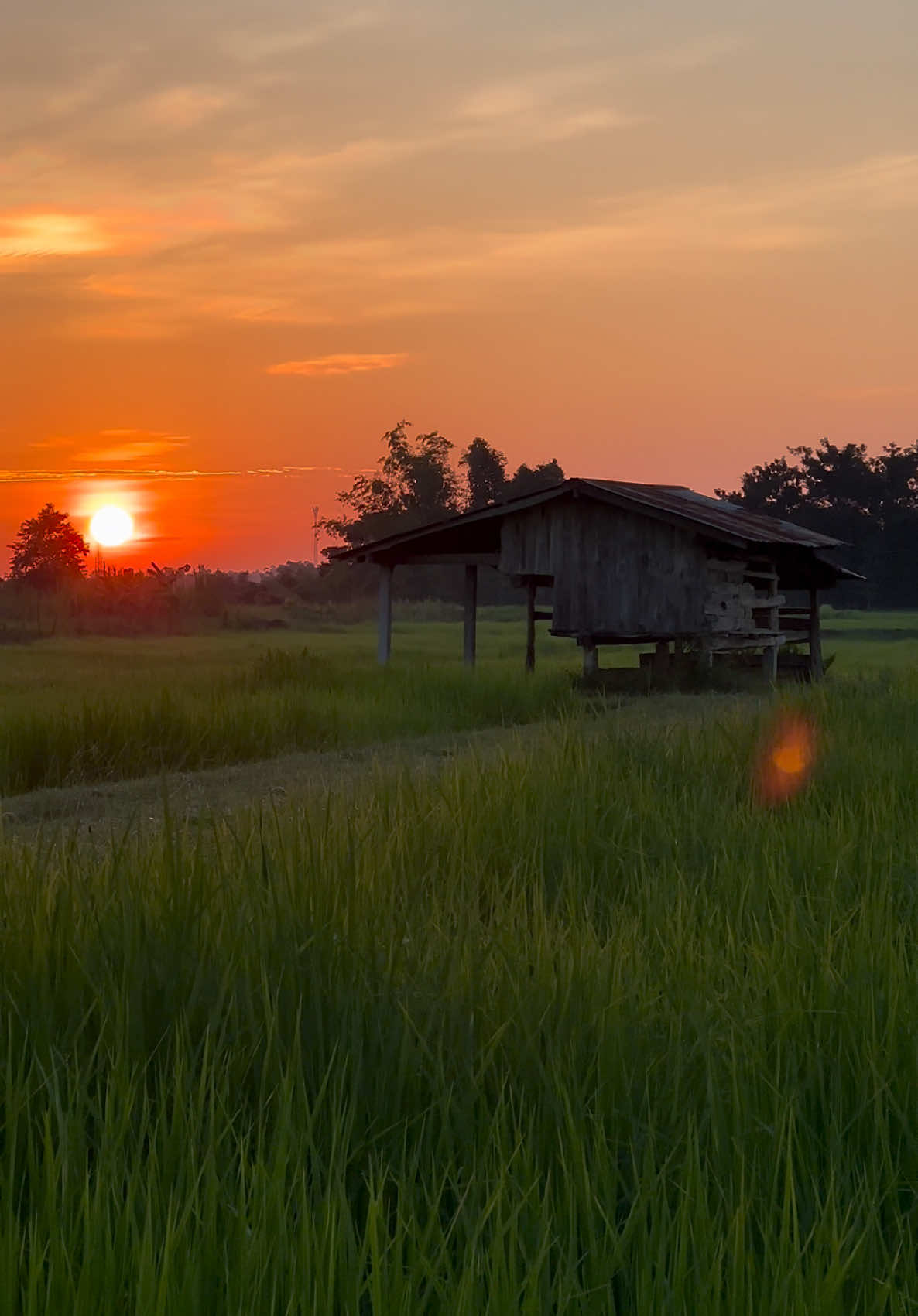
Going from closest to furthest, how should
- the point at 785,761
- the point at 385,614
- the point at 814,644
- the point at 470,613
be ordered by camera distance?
1. the point at 785,761
2. the point at 385,614
3. the point at 470,613
4. the point at 814,644

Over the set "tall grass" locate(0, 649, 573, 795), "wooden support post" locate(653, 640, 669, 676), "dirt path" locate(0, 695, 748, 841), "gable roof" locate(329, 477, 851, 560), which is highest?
"gable roof" locate(329, 477, 851, 560)

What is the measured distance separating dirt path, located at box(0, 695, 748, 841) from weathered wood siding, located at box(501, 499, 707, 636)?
8763 millimetres

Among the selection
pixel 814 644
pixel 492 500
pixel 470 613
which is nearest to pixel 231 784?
pixel 470 613

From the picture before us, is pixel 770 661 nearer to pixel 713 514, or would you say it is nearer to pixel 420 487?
pixel 713 514

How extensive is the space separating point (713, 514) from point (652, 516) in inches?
62.5

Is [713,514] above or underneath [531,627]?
above

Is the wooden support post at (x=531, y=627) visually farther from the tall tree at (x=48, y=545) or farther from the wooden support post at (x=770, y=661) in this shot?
the tall tree at (x=48, y=545)

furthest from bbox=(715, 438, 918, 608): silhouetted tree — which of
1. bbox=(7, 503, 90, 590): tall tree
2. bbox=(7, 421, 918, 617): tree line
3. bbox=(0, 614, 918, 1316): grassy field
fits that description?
bbox=(0, 614, 918, 1316): grassy field

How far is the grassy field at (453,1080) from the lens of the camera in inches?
85.0

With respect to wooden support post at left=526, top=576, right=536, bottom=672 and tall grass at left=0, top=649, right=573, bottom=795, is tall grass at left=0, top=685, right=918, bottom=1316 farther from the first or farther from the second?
wooden support post at left=526, top=576, right=536, bottom=672

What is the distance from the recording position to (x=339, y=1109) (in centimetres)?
286

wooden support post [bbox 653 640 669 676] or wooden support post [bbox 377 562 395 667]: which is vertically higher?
wooden support post [bbox 377 562 395 667]

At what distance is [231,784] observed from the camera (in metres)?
11.9

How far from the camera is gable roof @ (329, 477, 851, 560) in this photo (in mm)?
22844
